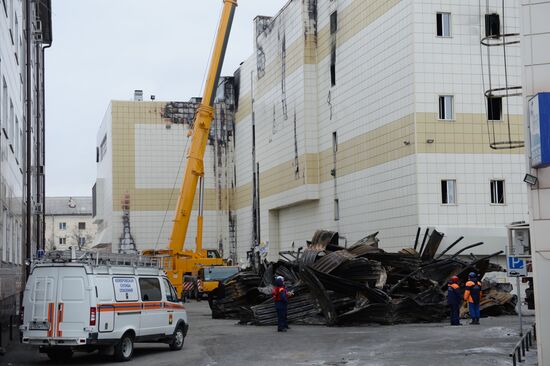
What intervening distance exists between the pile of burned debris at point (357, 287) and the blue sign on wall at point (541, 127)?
13.0 meters

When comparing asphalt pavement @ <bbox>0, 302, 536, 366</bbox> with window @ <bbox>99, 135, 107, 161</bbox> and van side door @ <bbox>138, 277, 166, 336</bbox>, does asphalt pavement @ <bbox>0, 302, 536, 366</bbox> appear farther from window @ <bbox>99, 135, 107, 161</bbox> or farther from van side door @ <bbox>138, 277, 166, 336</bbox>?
window @ <bbox>99, 135, 107, 161</bbox>

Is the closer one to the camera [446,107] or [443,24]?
[446,107]

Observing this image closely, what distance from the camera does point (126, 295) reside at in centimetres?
1858

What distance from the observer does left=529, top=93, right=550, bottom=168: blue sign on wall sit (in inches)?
595

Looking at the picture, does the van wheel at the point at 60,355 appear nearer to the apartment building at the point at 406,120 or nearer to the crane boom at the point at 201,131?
the apartment building at the point at 406,120

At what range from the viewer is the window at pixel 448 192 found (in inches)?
1486

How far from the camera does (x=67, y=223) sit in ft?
466

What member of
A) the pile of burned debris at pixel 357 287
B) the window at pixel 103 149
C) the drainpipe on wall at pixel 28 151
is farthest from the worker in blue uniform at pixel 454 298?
the window at pixel 103 149

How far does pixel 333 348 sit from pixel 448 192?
740 inches

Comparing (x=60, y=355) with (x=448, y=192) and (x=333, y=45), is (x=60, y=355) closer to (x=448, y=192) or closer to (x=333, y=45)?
(x=448, y=192)

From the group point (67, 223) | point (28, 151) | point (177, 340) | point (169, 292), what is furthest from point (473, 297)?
point (67, 223)

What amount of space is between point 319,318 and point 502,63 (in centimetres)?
1705


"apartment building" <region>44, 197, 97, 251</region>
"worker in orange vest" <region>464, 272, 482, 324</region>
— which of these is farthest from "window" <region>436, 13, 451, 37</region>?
"apartment building" <region>44, 197, 97, 251</region>

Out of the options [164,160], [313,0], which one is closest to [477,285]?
[313,0]
